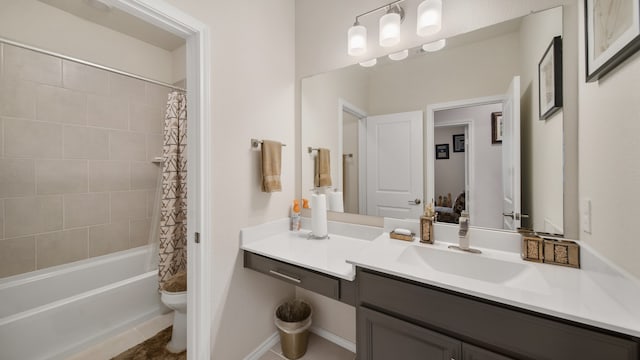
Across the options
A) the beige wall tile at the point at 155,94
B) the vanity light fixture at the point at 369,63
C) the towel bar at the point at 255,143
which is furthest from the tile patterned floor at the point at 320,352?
the beige wall tile at the point at 155,94

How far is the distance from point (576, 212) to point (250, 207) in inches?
65.1

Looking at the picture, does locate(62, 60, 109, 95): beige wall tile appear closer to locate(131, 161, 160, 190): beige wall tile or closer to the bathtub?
locate(131, 161, 160, 190): beige wall tile

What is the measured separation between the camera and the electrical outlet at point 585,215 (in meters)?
0.93

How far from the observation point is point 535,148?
3.73 ft

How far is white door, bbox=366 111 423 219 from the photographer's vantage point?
4.68ft

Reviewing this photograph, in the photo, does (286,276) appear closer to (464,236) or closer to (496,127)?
(464,236)

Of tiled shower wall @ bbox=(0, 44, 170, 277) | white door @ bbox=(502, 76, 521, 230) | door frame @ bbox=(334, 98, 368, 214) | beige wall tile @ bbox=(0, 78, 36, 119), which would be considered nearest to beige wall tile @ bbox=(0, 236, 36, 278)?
tiled shower wall @ bbox=(0, 44, 170, 277)

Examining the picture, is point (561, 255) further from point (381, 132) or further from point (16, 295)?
point (16, 295)

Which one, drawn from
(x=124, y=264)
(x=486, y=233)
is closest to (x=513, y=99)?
(x=486, y=233)

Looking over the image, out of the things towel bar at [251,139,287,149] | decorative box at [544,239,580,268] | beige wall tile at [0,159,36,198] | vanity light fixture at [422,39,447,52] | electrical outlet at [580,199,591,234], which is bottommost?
decorative box at [544,239,580,268]

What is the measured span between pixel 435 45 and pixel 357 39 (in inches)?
18.3

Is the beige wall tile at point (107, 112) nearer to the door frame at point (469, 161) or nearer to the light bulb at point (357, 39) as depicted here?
the light bulb at point (357, 39)

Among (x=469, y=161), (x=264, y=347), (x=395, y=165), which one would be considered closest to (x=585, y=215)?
(x=469, y=161)

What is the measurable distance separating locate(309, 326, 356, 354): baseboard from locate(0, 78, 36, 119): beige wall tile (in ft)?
9.10
